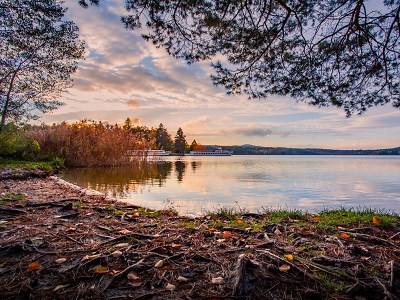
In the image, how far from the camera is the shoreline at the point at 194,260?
1.99m

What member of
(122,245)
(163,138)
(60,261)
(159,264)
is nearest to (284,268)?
(159,264)

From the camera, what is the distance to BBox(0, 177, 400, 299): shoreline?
1.99 metres

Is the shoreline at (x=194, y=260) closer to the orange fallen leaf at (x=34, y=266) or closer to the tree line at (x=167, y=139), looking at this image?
the orange fallen leaf at (x=34, y=266)

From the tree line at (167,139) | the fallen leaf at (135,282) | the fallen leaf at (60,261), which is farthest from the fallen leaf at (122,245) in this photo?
the tree line at (167,139)

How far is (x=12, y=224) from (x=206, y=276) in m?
3.12

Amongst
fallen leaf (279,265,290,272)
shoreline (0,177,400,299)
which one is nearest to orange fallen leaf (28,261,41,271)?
shoreline (0,177,400,299)

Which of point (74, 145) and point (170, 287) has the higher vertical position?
point (74, 145)

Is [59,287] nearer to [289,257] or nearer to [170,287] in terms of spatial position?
[170,287]

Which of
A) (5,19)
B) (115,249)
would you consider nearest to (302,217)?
(115,249)

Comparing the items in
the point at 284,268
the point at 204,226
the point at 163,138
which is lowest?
the point at 204,226

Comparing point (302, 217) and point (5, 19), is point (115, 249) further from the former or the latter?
point (5, 19)

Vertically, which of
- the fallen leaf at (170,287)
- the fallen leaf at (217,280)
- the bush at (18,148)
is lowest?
the fallen leaf at (170,287)

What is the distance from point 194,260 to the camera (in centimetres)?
253

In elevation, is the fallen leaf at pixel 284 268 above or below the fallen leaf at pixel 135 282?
above
